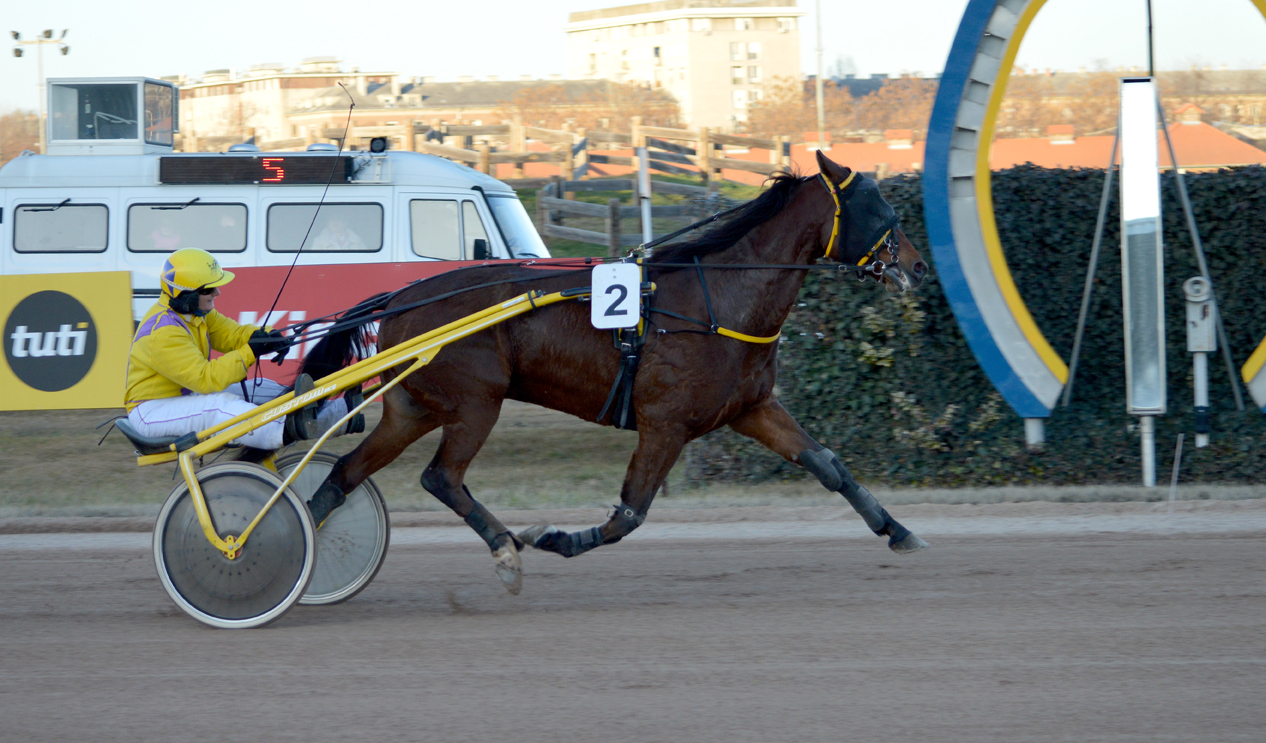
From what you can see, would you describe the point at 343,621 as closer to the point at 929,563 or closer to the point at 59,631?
A: the point at 59,631

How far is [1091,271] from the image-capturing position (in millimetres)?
7426

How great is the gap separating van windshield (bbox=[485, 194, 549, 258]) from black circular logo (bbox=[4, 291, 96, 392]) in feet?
11.2

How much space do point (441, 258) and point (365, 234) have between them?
71 centimetres

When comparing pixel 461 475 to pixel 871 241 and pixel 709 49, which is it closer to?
pixel 871 241

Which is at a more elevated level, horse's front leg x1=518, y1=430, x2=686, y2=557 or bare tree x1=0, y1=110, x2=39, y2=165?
bare tree x1=0, y1=110, x2=39, y2=165

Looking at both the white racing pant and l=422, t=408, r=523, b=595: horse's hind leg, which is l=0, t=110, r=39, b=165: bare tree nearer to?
the white racing pant

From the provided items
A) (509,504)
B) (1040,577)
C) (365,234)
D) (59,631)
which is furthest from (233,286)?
(1040,577)

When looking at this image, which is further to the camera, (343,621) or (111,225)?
(111,225)

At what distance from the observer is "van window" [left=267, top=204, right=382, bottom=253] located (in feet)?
33.6

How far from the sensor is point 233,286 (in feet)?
29.9

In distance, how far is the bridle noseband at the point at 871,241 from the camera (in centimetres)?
489

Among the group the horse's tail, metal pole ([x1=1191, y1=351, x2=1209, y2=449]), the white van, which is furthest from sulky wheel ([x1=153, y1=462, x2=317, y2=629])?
the white van

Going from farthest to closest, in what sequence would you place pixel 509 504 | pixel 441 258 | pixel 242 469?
pixel 441 258
pixel 509 504
pixel 242 469

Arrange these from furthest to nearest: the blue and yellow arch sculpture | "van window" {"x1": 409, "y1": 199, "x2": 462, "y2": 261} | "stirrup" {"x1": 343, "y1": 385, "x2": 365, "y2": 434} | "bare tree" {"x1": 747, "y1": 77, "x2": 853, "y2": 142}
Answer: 1. "bare tree" {"x1": 747, "y1": 77, "x2": 853, "y2": 142}
2. "van window" {"x1": 409, "y1": 199, "x2": 462, "y2": 261}
3. the blue and yellow arch sculpture
4. "stirrup" {"x1": 343, "y1": 385, "x2": 365, "y2": 434}
